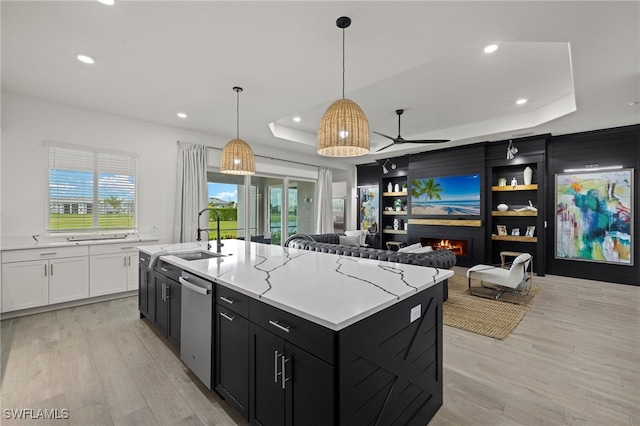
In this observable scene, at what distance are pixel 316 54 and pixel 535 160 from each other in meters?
5.39

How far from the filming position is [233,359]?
5.83 ft

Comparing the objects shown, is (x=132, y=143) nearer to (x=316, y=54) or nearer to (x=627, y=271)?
(x=316, y=54)

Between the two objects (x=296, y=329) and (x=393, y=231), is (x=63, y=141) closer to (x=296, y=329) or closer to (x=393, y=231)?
(x=296, y=329)

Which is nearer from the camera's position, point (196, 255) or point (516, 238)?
point (196, 255)

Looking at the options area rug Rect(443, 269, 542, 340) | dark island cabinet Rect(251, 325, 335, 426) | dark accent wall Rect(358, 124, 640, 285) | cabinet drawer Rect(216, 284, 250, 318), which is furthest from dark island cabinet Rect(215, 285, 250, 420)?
dark accent wall Rect(358, 124, 640, 285)

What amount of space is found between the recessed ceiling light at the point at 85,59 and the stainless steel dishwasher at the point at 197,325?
8.00 feet

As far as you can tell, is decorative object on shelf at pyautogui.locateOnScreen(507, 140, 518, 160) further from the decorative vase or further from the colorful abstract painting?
the colorful abstract painting

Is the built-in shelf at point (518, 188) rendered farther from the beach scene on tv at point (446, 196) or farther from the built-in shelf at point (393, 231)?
the built-in shelf at point (393, 231)

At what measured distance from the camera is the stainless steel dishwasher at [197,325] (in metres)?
1.99

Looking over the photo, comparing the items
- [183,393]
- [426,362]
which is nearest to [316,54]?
[426,362]

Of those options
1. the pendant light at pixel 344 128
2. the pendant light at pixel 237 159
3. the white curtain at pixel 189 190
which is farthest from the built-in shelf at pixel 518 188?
the white curtain at pixel 189 190

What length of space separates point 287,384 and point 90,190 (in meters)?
4.67

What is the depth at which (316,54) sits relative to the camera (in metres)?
2.74

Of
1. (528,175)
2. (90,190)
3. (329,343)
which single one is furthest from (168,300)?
(528,175)
